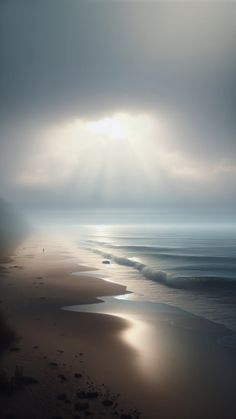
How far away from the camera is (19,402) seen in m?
10.7

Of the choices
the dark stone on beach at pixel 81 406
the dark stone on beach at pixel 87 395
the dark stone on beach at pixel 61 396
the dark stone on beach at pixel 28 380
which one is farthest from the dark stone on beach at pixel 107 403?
the dark stone on beach at pixel 28 380

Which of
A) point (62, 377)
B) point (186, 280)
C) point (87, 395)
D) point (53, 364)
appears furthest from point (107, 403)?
point (186, 280)

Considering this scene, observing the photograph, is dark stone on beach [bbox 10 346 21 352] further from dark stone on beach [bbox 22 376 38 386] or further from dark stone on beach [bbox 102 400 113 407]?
dark stone on beach [bbox 102 400 113 407]

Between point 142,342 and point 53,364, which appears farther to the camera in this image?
point 142,342

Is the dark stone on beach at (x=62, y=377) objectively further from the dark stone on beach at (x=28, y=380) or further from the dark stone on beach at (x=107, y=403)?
the dark stone on beach at (x=107, y=403)

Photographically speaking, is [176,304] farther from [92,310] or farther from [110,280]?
[110,280]

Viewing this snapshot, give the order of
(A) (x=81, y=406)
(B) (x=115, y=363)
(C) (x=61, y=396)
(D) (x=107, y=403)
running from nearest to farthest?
(A) (x=81, y=406) < (D) (x=107, y=403) < (C) (x=61, y=396) < (B) (x=115, y=363)

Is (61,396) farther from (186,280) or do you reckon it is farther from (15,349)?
(186,280)

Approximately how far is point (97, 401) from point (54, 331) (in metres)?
8.04

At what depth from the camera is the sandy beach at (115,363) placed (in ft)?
35.8

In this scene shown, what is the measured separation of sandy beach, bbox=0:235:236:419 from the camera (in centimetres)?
1092

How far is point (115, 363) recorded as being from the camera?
14.8 metres

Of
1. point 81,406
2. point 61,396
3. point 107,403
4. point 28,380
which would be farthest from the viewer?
point 28,380

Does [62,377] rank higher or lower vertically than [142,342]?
higher
